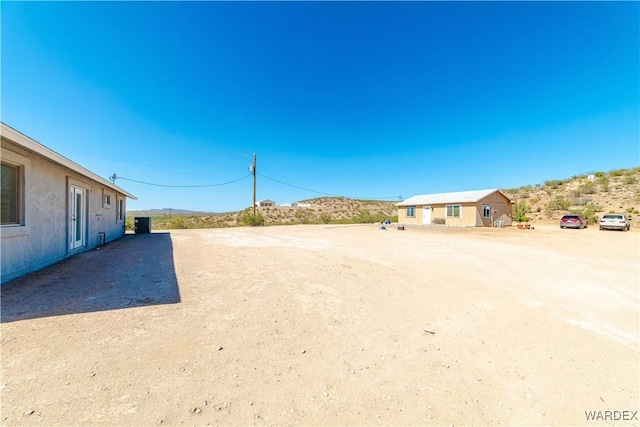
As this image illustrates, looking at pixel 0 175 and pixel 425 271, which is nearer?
pixel 0 175

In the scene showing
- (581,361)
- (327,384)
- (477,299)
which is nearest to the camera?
(327,384)

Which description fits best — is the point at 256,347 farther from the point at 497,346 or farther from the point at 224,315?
the point at 497,346

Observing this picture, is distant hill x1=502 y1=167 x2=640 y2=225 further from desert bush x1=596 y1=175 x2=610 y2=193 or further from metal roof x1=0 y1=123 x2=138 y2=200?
metal roof x1=0 y1=123 x2=138 y2=200

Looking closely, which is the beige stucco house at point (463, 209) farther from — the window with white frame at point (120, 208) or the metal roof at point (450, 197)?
the window with white frame at point (120, 208)

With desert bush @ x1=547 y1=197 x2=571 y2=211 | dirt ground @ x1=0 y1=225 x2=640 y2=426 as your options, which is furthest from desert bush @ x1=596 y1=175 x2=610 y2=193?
dirt ground @ x1=0 y1=225 x2=640 y2=426

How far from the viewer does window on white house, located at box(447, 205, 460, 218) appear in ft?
79.5

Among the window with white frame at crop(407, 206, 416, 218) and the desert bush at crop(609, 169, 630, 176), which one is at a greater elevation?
the desert bush at crop(609, 169, 630, 176)

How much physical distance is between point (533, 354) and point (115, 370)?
4289 mm

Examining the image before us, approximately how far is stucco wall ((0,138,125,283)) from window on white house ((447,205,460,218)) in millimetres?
25880

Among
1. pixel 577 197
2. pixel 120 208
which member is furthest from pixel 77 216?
pixel 577 197

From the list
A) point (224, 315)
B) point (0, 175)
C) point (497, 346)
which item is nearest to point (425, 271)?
point (497, 346)

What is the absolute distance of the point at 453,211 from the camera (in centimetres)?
2452

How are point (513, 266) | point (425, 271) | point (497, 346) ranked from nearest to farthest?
point (497, 346), point (425, 271), point (513, 266)

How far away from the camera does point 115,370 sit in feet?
A: 7.90
